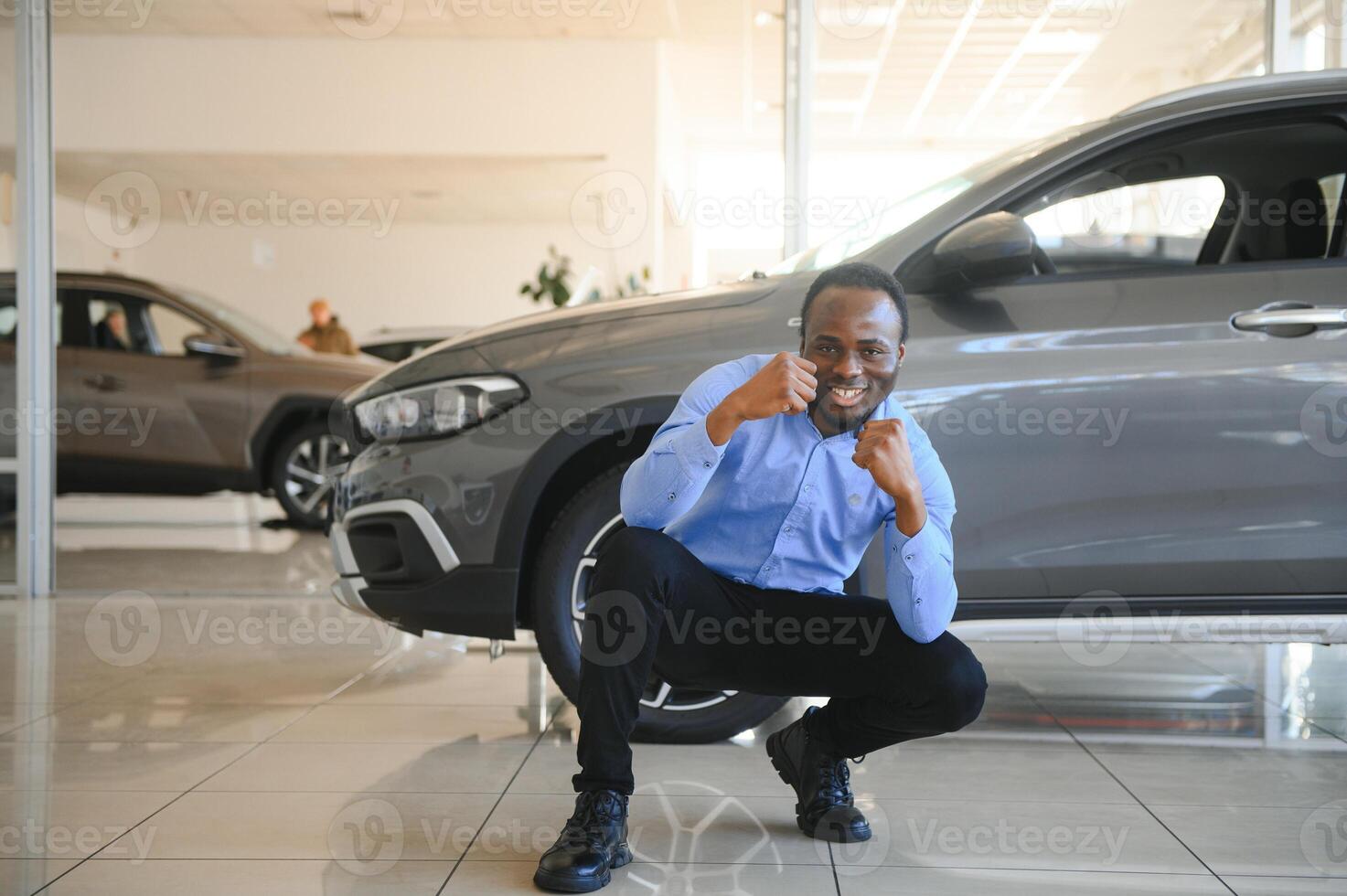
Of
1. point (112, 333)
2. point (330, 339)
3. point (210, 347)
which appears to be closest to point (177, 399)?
point (210, 347)

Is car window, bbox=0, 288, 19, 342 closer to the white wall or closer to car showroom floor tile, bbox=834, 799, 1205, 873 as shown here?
the white wall

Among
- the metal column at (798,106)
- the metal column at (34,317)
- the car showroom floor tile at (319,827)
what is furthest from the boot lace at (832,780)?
the metal column at (34,317)

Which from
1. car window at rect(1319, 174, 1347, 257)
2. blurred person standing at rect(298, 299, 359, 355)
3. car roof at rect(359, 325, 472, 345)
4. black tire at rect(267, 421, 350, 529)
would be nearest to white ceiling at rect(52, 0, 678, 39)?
blurred person standing at rect(298, 299, 359, 355)

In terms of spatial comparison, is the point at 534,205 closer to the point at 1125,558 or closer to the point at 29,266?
the point at 29,266

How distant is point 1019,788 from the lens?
8.93ft

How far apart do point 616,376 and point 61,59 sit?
9.45 metres

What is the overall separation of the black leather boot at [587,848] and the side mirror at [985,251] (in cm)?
140

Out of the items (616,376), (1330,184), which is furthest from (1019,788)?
(1330,184)

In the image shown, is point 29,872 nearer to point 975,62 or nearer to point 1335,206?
point 1335,206

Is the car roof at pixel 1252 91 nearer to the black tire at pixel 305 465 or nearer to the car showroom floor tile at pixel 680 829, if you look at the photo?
the car showroom floor tile at pixel 680 829
